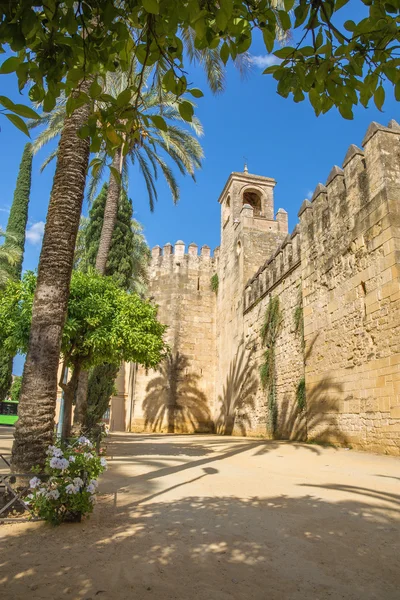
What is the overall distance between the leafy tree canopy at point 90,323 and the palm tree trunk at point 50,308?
3126 mm

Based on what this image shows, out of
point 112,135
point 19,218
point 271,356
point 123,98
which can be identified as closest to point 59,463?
point 112,135

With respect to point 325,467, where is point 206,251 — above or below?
above

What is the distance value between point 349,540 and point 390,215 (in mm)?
7142

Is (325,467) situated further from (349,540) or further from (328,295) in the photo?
(328,295)

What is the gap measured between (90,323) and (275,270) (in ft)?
29.6

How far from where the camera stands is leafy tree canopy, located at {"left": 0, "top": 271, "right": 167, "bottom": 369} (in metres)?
8.83

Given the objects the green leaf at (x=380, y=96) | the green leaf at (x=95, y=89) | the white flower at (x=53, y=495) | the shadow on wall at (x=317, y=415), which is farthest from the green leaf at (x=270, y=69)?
the shadow on wall at (x=317, y=415)

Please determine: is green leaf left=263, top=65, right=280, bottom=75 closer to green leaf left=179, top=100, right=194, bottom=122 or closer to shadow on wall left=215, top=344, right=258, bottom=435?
green leaf left=179, top=100, right=194, bottom=122

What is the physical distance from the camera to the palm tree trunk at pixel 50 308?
482 centimetres

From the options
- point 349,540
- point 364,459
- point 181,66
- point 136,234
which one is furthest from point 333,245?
point 136,234

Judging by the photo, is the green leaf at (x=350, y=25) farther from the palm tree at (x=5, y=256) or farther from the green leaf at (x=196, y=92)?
the palm tree at (x=5, y=256)

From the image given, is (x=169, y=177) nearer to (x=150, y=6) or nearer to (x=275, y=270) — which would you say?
(x=275, y=270)

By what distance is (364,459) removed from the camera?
7.75 meters

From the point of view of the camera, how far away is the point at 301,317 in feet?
43.4
